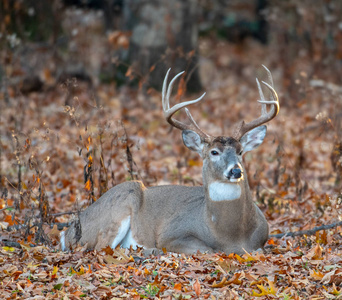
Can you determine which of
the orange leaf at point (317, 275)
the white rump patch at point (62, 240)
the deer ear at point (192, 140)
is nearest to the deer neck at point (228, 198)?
the deer ear at point (192, 140)

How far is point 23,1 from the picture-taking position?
1467cm

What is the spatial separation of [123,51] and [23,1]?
2583 mm

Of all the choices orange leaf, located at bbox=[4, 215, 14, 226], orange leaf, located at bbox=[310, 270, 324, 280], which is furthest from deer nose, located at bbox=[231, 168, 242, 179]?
orange leaf, located at bbox=[4, 215, 14, 226]

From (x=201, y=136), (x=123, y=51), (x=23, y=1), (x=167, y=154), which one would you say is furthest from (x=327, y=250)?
(x=23, y=1)

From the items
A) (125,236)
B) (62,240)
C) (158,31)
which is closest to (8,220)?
(62,240)

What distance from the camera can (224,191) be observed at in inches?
246

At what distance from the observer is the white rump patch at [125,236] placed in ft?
22.2

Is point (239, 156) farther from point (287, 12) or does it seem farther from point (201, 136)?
point (287, 12)

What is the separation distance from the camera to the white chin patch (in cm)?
620

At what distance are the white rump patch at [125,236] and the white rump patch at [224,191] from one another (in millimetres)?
1048

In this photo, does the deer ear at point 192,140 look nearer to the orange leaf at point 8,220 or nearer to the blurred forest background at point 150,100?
the blurred forest background at point 150,100

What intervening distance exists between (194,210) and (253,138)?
0.95 m

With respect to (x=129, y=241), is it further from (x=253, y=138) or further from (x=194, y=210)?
(x=253, y=138)

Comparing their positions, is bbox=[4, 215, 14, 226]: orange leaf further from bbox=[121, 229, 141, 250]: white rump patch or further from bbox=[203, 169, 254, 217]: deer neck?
bbox=[203, 169, 254, 217]: deer neck
